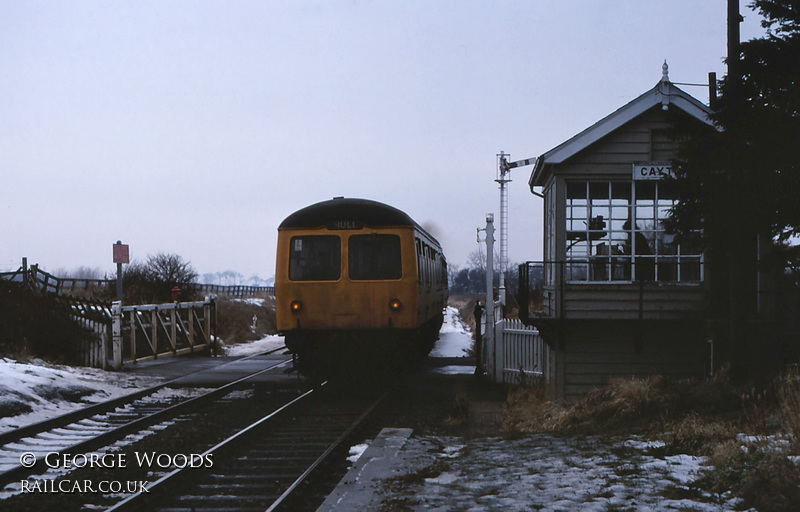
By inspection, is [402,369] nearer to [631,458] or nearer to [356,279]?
[356,279]

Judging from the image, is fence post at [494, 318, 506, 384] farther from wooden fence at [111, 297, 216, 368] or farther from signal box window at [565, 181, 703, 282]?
wooden fence at [111, 297, 216, 368]

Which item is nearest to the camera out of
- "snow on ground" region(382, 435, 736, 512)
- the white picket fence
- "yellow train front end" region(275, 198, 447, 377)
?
"snow on ground" region(382, 435, 736, 512)

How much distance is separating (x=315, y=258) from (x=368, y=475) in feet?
23.2

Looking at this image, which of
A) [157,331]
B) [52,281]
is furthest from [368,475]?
[52,281]

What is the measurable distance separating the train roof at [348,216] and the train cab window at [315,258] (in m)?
0.27

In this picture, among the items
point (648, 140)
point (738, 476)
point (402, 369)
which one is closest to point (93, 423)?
point (402, 369)

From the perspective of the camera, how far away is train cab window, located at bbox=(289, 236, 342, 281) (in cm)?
1383

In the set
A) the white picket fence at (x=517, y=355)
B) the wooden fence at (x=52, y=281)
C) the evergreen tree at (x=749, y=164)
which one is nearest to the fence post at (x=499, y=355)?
the white picket fence at (x=517, y=355)

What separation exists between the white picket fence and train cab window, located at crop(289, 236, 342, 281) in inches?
136

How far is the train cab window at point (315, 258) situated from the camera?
13828 millimetres

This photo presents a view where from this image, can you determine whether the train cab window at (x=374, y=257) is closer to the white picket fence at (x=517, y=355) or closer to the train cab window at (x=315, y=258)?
the train cab window at (x=315, y=258)

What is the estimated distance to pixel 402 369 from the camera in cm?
1456

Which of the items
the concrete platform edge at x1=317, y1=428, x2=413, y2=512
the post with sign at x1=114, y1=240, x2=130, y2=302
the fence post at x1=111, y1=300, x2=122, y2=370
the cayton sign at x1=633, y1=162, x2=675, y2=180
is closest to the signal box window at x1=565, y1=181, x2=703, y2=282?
the cayton sign at x1=633, y1=162, x2=675, y2=180

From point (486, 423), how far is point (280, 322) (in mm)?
4357
